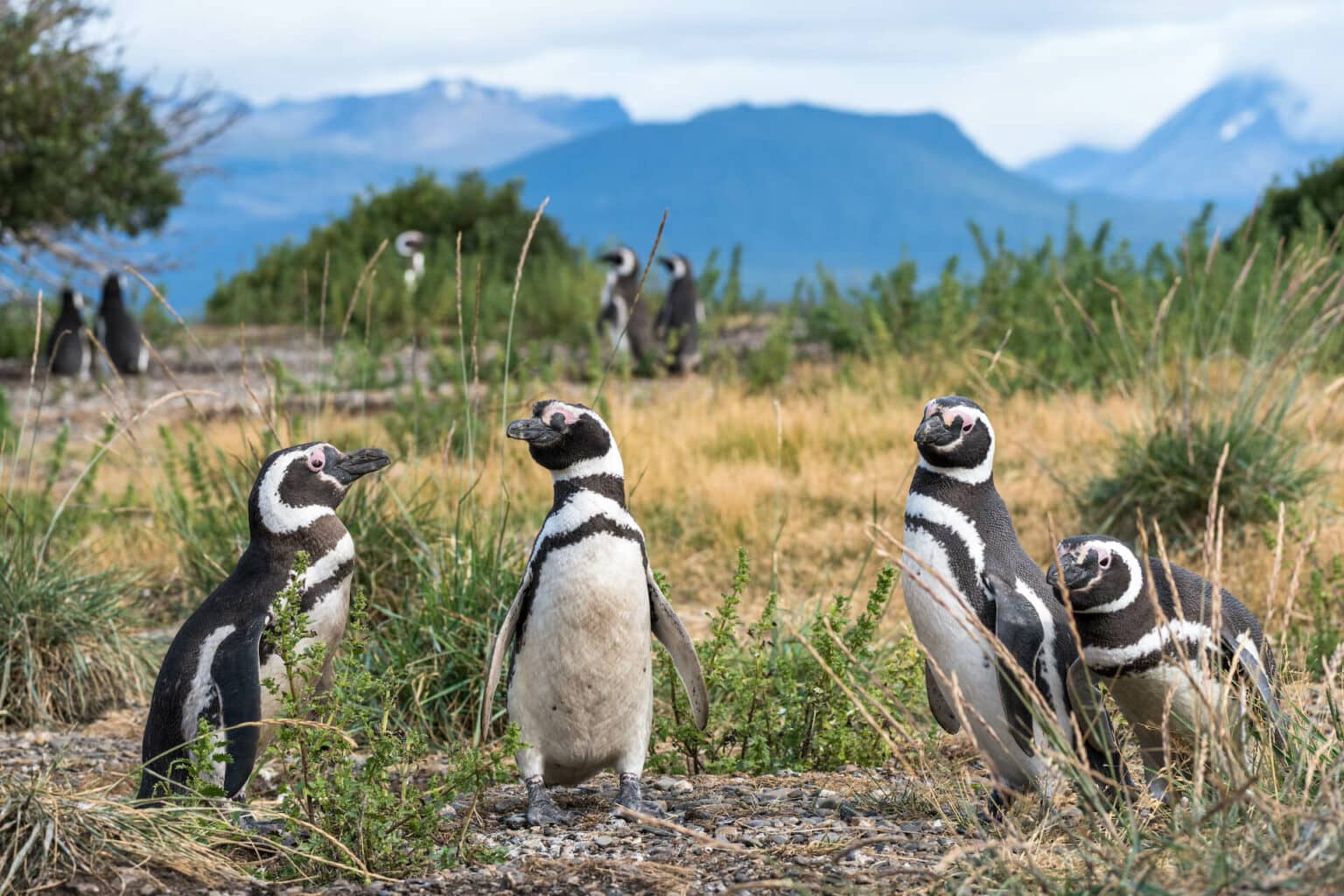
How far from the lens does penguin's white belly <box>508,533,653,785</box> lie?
3.22 metres

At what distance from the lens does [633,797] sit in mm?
3311

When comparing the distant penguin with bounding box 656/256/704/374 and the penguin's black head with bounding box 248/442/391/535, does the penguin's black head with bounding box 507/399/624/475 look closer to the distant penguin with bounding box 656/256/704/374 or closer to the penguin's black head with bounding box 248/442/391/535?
the penguin's black head with bounding box 248/442/391/535

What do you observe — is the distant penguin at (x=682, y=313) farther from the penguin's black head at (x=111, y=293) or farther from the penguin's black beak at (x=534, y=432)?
the penguin's black beak at (x=534, y=432)

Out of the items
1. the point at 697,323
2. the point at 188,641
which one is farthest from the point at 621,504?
the point at 697,323

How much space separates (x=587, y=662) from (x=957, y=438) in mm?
995

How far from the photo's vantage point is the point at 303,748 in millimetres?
2773

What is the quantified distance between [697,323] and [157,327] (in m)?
6.21

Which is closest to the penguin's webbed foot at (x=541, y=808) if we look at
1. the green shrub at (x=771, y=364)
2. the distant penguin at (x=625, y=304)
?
the green shrub at (x=771, y=364)

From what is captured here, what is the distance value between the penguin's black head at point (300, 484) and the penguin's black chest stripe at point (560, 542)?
1.54 ft

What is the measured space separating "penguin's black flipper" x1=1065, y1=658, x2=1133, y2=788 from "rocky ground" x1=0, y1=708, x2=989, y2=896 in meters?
0.34

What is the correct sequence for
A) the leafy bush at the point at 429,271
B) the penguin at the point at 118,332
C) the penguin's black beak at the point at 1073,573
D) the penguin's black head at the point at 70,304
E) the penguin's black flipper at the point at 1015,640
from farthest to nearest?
1. the leafy bush at the point at 429,271
2. the penguin at the point at 118,332
3. the penguin's black head at the point at 70,304
4. the penguin's black flipper at the point at 1015,640
5. the penguin's black beak at the point at 1073,573

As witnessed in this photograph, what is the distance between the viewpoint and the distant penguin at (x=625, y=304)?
1310 cm

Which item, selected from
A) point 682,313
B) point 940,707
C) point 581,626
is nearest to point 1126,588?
point 940,707

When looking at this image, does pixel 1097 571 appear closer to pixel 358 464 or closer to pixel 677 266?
pixel 358 464
